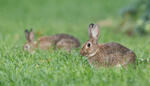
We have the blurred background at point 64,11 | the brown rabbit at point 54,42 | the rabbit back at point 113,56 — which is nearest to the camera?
the rabbit back at point 113,56

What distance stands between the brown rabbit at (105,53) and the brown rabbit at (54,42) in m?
2.01

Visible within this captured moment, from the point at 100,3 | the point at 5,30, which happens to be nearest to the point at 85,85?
the point at 5,30

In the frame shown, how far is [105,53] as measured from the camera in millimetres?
5898

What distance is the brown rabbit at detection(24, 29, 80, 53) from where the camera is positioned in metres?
8.66

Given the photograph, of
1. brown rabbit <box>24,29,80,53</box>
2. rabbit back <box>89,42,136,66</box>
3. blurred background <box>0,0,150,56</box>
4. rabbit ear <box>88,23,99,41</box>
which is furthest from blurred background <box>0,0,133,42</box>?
rabbit back <box>89,42,136,66</box>

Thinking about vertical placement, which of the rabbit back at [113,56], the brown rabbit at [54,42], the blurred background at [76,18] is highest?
the blurred background at [76,18]

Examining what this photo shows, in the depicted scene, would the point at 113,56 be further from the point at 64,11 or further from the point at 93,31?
the point at 64,11

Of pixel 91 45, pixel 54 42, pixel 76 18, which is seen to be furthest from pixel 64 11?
pixel 91 45

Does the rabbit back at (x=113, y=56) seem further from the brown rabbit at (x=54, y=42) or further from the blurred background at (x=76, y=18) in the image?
the blurred background at (x=76, y=18)

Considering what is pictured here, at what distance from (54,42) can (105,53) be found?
11.7ft

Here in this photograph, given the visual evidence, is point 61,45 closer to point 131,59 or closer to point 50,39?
point 50,39

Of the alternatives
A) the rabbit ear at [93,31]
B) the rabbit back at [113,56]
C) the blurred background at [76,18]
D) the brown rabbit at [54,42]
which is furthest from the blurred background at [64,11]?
the rabbit back at [113,56]

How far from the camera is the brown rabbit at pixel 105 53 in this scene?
18.3 feet

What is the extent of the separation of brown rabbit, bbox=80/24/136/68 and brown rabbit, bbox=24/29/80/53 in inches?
79.0
